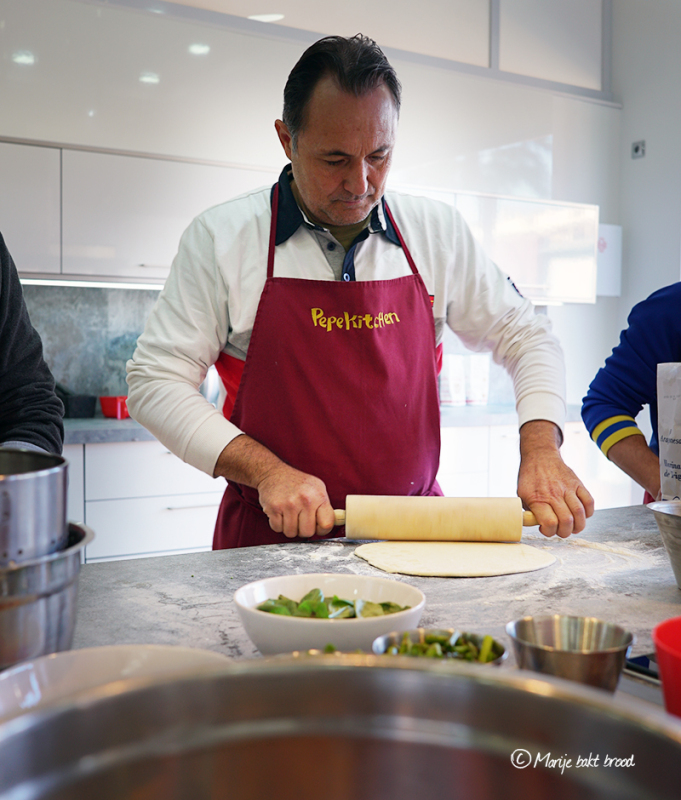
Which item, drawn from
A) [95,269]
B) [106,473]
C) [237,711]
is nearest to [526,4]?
[95,269]

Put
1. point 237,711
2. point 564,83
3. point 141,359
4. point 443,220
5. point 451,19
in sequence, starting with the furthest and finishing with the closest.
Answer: point 564,83 < point 451,19 < point 443,220 < point 141,359 < point 237,711

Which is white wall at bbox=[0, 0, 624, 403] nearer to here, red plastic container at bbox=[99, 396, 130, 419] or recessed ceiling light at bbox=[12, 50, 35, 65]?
recessed ceiling light at bbox=[12, 50, 35, 65]

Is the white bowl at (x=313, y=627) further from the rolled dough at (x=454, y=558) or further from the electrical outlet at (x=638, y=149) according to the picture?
the electrical outlet at (x=638, y=149)

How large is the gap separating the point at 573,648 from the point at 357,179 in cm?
102

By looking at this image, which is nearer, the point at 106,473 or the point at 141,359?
the point at 141,359

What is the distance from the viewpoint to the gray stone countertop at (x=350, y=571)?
2.69ft

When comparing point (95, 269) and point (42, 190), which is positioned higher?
point (42, 190)

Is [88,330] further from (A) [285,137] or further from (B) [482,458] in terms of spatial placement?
(A) [285,137]

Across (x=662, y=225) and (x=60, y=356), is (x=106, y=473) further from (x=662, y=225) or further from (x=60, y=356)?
(x=662, y=225)

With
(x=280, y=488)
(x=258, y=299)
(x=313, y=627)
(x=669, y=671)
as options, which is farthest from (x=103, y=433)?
A: (x=669, y=671)

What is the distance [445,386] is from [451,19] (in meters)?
1.78

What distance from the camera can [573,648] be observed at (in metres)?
0.66

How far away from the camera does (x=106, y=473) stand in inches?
104

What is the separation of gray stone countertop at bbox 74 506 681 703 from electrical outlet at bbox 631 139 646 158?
324cm
